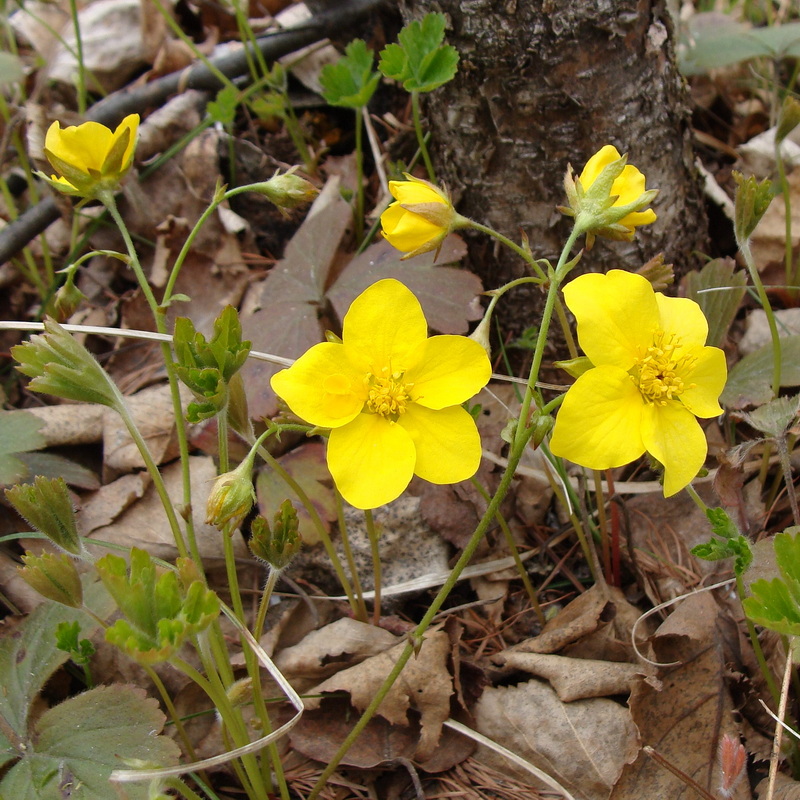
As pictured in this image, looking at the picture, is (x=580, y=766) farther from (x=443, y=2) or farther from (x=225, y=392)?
(x=443, y=2)

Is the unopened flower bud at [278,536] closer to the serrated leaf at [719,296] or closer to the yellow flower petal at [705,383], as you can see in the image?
the yellow flower petal at [705,383]

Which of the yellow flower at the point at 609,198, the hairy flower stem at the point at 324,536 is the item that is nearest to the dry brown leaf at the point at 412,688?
the hairy flower stem at the point at 324,536

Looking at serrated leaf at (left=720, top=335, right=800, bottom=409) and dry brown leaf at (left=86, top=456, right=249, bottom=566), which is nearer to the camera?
serrated leaf at (left=720, top=335, right=800, bottom=409)

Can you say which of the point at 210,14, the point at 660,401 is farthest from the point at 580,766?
the point at 210,14

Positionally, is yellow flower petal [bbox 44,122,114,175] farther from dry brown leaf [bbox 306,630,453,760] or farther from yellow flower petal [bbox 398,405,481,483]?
dry brown leaf [bbox 306,630,453,760]

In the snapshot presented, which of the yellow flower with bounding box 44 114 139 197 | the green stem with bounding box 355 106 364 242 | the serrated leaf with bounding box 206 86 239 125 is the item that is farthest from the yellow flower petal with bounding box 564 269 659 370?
the serrated leaf with bounding box 206 86 239 125

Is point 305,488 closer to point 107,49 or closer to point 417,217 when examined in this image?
point 417,217

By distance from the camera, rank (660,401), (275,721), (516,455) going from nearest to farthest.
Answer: (516,455)
(660,401)
(275,721)
